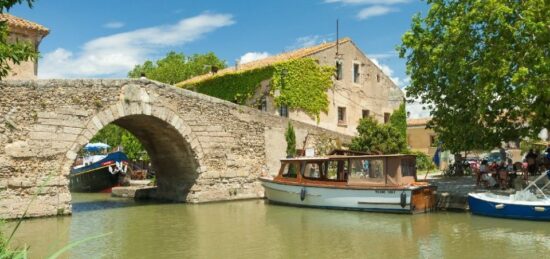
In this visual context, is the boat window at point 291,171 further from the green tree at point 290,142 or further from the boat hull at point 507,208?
the boat hull at point 507,208

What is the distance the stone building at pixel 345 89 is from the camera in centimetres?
2475

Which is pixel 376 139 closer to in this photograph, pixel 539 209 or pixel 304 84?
pixel 304 84

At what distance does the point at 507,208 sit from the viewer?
1219 centimetres

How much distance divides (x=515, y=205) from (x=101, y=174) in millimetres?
18762

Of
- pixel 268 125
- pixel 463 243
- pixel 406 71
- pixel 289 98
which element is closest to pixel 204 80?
pixel 289 98

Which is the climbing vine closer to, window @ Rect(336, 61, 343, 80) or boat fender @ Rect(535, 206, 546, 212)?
window @ Rect(336, 61, 343, 80)

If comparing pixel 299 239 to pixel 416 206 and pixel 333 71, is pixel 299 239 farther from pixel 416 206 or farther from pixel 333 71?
pixel 333 71

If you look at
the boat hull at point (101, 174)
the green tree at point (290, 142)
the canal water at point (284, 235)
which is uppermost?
the green tree at point (290, 142)

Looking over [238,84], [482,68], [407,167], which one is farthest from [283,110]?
[482,68]

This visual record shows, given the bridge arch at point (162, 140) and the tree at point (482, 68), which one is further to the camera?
the bridge arch at point (162, 140)

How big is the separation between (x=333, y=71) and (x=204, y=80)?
6.83 m


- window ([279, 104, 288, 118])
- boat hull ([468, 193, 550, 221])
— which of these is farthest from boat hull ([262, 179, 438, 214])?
window ([279, 104, 288, 118])

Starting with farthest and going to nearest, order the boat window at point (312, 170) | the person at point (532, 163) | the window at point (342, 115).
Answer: the window at point (342, 115) → the person at point (532, 163) → the boat window at point (312, 170)

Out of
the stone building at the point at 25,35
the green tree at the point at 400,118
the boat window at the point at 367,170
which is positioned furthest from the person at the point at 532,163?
the stone building at the point at 25,35
